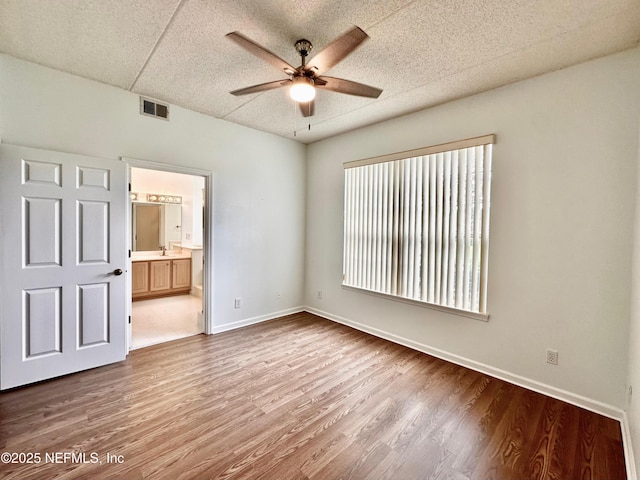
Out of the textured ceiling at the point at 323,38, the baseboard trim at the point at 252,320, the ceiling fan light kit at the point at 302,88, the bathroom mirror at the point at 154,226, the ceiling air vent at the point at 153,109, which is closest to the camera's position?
the textured ceiling at the point at 323,38

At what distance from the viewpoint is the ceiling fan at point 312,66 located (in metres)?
1.59

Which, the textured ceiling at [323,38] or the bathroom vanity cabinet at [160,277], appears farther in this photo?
the bathroom vanity cabinet at [160,277]

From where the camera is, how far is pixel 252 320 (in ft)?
13.0

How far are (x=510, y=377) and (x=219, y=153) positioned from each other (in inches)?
159

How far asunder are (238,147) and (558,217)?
11.9 feet

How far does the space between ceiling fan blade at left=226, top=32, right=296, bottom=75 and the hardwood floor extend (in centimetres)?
248

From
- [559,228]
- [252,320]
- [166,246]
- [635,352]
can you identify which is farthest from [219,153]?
[635,352]

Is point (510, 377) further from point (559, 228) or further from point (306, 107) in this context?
point (306, 107)

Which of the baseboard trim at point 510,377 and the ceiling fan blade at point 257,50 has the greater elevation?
the ceiling fan blade at point 257,50

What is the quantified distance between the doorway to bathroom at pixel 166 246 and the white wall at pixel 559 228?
395cm

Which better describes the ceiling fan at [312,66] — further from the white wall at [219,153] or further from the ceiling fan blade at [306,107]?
the white wall at [219,153]

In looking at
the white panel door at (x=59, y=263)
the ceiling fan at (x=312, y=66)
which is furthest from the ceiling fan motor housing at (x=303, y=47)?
the white panel door at (x=59, y=263)

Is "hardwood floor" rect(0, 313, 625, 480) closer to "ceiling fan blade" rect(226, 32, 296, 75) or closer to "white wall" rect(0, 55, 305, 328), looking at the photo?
"white wall" rect(0, 55, 305, 328)

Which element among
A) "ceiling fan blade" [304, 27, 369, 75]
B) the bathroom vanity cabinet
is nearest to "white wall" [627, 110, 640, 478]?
"ceiling fan blade" [304, 27, 369, 75]
